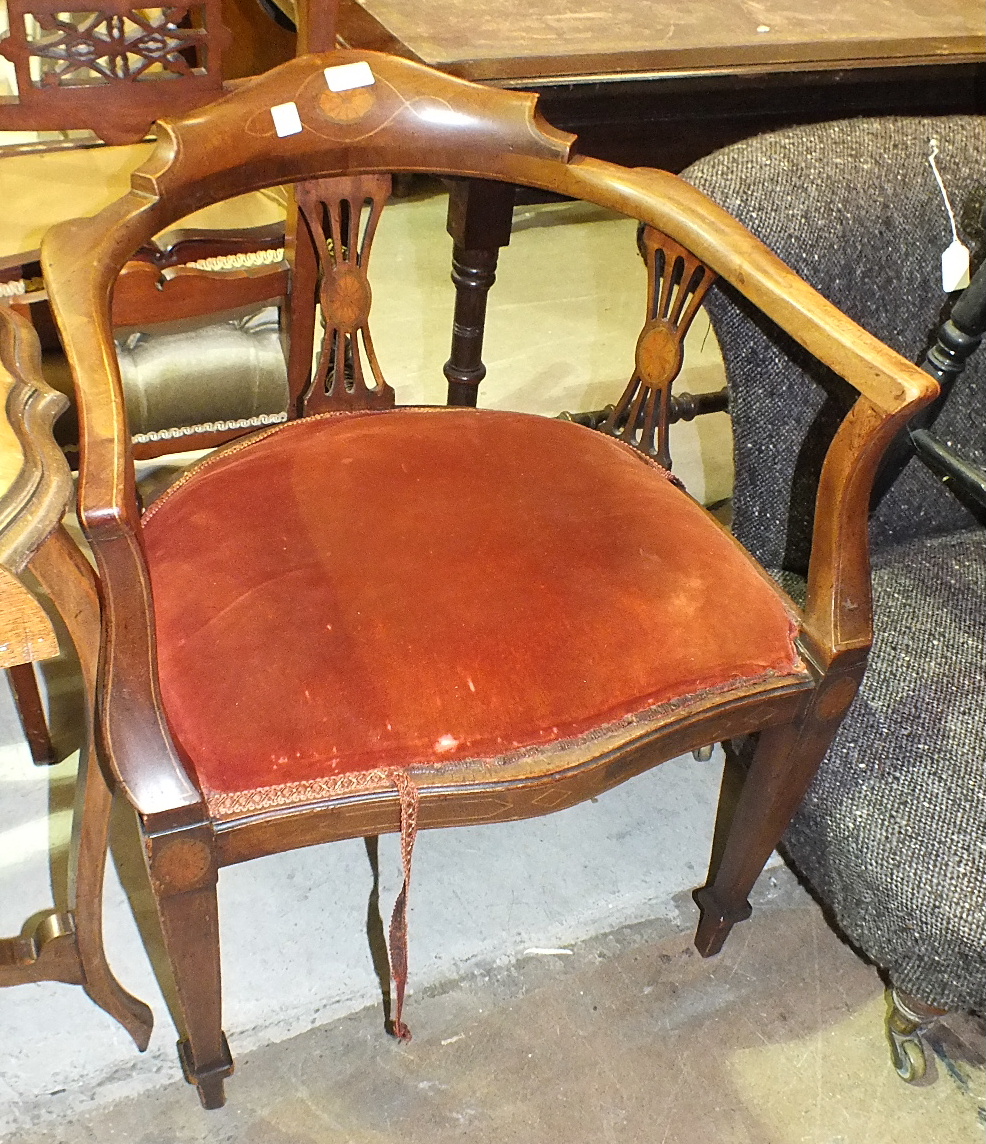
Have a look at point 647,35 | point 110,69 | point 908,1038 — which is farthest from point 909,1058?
point 110,69

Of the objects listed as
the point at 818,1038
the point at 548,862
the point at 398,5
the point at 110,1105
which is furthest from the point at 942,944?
the point at 398,5

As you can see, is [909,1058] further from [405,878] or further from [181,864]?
[181,864]

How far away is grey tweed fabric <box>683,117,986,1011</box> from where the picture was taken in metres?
1.13

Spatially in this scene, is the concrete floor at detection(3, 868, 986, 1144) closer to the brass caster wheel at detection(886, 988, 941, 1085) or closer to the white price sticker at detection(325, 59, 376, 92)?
the brass caster wheel at detection(886, 988, 941, 1085)

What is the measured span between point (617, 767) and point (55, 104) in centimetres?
99

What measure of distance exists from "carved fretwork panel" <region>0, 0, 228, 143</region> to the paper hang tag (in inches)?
33.7

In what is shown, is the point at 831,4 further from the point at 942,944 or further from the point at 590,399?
the point at 942,944

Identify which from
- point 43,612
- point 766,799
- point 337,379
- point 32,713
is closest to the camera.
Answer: point 43,612

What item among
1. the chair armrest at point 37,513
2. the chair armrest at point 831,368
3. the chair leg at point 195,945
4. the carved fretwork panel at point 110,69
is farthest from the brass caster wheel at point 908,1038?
the carved fretwork panel at point 110,69

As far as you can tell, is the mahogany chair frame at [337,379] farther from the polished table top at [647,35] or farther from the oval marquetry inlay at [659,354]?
the polished table top at [647,35]

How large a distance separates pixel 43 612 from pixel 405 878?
41 centimetres

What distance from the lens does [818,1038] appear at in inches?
51.4

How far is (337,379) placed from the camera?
1.28 m

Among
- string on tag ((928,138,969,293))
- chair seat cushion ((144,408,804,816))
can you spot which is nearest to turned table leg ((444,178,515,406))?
chair seat cushion ((144,408,804,816))
